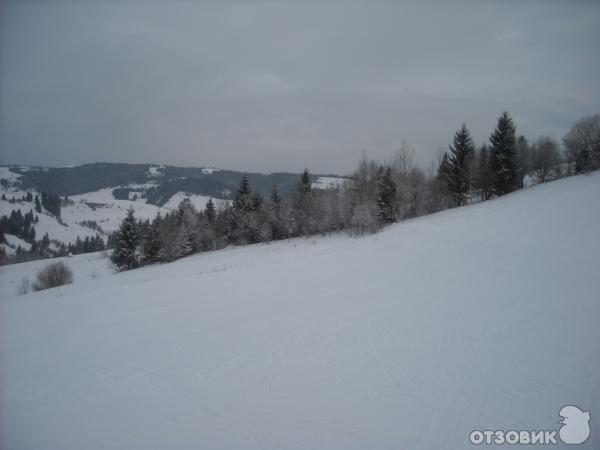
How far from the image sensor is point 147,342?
6.94 metres

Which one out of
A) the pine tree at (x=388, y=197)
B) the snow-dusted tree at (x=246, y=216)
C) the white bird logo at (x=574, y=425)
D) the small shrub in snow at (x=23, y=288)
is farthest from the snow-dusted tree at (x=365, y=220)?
the small shrub in snow at (x=23, y=288)

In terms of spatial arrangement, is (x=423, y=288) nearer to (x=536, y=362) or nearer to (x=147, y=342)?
(x=536, y=362)

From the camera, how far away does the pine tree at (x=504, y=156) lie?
3350cm

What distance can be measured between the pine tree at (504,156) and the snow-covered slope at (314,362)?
90.7 feet

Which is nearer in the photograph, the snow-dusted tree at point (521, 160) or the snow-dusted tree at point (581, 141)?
the snow-dusted tree at point (521, 160)

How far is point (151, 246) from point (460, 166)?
159 feet

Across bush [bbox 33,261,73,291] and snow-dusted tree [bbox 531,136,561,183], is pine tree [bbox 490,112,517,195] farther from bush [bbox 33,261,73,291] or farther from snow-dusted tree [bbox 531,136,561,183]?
bush [bbox 33,261,73,291]

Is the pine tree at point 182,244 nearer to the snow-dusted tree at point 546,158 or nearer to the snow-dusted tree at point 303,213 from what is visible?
the snow-dusted tree at point 303,213

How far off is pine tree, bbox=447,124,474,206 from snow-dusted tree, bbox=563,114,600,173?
14527 millimetres

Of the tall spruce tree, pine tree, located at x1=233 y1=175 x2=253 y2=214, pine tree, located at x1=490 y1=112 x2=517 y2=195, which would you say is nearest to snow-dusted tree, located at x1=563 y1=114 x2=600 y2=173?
the tall spruce tree

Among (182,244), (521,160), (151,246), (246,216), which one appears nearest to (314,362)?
(246,216)

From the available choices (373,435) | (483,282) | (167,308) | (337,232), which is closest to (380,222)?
(337,232)

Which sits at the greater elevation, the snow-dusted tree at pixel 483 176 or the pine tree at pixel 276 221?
the snow-dusted tree at pixel 483 176

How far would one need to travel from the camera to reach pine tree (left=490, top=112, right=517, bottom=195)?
1319 inches
